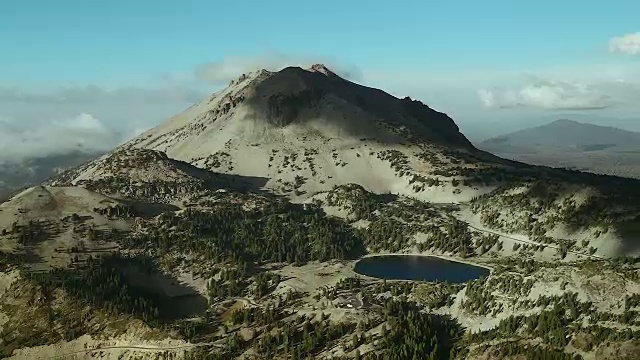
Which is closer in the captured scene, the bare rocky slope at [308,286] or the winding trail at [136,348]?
the bare rocky slope at [308,286]

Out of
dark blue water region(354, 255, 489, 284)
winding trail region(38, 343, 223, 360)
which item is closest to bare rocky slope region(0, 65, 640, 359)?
winding trail region(38, 343, 223, 360)

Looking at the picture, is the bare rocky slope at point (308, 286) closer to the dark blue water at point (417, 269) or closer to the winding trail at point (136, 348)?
the winding trail at point (136, 348)

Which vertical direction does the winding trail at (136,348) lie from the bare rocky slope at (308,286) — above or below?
below

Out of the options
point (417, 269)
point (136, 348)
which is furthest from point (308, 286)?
point (136, 348)

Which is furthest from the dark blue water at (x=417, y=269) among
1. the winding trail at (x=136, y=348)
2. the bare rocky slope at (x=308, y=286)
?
the winding trail at (x=136, y=348)

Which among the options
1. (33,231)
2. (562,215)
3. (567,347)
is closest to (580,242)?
(562,215)

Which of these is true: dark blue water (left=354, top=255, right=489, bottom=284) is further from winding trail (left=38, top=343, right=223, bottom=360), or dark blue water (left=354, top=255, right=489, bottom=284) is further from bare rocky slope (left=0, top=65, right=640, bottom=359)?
winding trail (left=38, top=343, right=223, bottom=360)

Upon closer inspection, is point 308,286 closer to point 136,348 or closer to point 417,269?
point 417,269

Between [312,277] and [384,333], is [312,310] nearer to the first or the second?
[384,333]

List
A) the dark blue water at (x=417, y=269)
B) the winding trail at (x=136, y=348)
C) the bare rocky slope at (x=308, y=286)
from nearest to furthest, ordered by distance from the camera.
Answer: the bare rocky slope at (x=308, y=286), the winding trail at (x=136, y=348), the dark blue water at (x=417, y=269)
